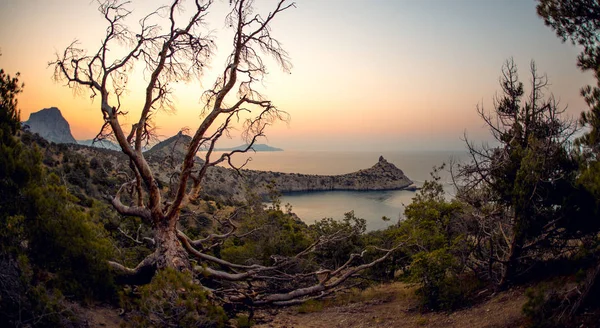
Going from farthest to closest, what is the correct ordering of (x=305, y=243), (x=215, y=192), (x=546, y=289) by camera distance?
(x=215, y=192) → (x=305, y=243) → (x=546, y=289)

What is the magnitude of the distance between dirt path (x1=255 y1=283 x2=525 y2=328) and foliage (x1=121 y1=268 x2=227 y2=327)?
302cm

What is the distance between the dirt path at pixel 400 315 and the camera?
6.09m

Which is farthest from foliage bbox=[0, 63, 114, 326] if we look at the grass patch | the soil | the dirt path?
the grass patch

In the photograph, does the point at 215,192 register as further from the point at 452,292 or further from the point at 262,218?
the point at 452,292

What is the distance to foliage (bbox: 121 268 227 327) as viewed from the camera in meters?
4.32

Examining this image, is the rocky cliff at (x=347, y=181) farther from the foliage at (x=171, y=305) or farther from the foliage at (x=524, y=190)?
the foliage at (x=171, y=305)

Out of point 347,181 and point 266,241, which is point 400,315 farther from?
point 347,181

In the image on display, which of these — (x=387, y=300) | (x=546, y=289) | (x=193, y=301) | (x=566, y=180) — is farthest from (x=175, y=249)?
(x=566, y=180)

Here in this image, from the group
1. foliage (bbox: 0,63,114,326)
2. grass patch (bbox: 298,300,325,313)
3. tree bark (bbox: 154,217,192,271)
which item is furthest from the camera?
grass patch (bbox: 298,300,325,313)

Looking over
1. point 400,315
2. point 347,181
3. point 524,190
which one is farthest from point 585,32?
point 347,181

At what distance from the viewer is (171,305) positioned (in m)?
4.39

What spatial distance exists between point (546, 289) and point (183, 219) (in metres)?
15.6

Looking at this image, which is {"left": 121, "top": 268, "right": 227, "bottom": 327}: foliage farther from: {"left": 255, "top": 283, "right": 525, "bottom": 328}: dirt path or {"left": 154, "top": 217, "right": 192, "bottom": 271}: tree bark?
{"left": 255, "top": 283, "right": 525, "bottom": 328}: dirt path

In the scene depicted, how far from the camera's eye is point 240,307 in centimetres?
722
